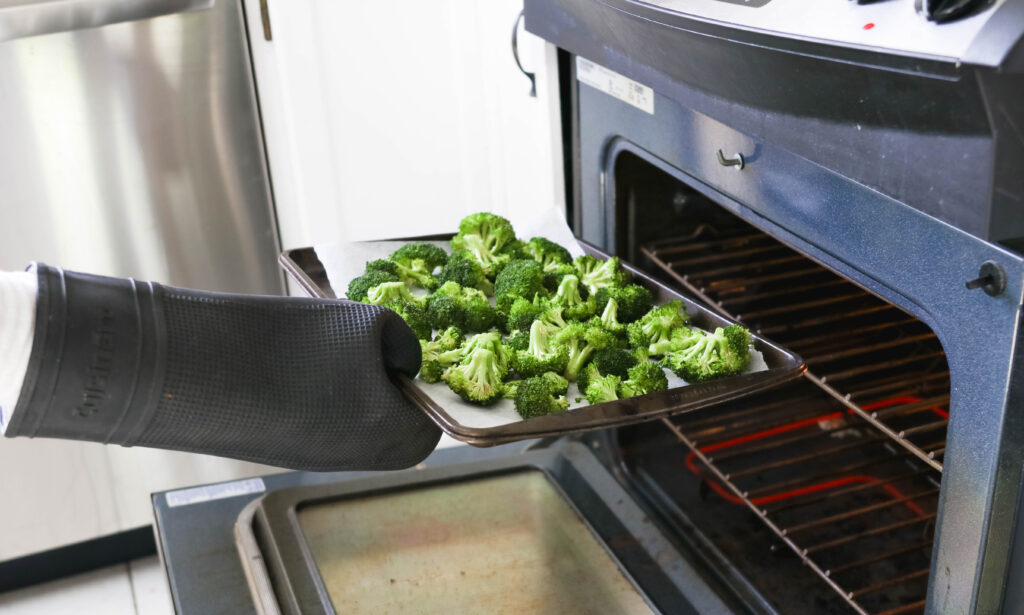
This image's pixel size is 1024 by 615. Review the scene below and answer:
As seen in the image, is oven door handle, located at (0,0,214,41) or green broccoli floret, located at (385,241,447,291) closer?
green broccoli floret, located at (385,241,447,291)

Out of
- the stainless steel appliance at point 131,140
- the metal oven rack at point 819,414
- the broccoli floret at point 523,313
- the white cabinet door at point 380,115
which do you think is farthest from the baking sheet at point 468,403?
the stainless steel appliance at point 131,140

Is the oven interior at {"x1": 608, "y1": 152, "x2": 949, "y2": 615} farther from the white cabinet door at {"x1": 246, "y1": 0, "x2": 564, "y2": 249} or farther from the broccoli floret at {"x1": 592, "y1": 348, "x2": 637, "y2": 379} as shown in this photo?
the white cabinet door at {"x1": 246, "y1": 0, "x2": 564, "y2": 249}

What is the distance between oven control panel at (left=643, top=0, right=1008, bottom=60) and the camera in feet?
1.91

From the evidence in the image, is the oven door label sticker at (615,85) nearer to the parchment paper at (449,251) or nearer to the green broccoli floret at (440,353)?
the parchment paper at (449,251)

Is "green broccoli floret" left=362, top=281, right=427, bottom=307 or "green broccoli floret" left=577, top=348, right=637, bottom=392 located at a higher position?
"green broccoli floret" left=362, top=281, right=427, bottom=307

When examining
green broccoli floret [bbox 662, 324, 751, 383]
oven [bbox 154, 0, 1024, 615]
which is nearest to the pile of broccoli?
green broccoli floret [bbox 662, 324, 751, 383]

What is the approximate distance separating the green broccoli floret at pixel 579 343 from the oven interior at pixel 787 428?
9.7 inches

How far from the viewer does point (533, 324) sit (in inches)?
38.8

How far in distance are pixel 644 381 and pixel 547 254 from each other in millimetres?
310

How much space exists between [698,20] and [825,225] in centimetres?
19

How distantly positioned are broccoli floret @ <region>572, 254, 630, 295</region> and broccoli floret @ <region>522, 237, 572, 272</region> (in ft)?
0.08

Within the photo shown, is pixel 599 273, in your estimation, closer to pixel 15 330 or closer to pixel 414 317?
pixel 414 317

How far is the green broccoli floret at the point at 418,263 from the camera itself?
113cm

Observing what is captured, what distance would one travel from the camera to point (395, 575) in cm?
111
